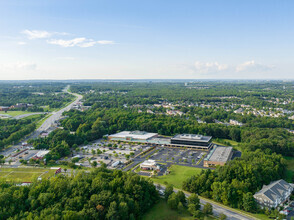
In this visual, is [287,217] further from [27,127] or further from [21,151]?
[27,127]

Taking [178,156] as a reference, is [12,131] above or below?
above

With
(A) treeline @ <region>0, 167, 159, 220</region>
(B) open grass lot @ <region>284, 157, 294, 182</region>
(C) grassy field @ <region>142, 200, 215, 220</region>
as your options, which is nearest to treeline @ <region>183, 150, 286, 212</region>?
(B) open grass lot @ <region>284, 157, 294, 182</region>

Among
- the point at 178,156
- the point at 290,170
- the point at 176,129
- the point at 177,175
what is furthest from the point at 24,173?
the point at 290,170

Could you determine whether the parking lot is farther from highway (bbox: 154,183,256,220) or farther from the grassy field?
the grassy field

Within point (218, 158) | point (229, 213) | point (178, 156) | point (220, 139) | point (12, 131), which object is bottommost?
point (229, 213)

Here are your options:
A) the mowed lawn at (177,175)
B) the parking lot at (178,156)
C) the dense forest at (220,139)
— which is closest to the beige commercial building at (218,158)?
the parking lot at (178,156)

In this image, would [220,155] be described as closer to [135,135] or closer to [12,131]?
[135,135]
